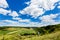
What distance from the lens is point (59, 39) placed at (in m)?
33.6

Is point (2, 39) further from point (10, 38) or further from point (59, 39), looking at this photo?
point (59, 39)

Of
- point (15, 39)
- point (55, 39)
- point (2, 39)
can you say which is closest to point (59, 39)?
point (55, 39)

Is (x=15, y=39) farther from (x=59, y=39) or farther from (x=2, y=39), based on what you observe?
(x=59, y=39)

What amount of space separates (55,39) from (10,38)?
45.7 ft

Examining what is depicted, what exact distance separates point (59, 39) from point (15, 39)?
13770 millimetres

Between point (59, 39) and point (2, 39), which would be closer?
point (59, 39)

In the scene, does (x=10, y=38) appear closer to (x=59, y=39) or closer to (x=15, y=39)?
(x=15, y=39)

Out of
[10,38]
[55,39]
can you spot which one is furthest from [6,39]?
[55,39]

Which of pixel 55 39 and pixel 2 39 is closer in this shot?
pixel 55 39

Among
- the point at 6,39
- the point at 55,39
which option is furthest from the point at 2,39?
the point at 55,39

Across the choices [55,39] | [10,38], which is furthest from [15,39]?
[55,39]

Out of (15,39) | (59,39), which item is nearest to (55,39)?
(59,39)

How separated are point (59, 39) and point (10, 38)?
1476 centimetres

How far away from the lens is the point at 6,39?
139 ft
